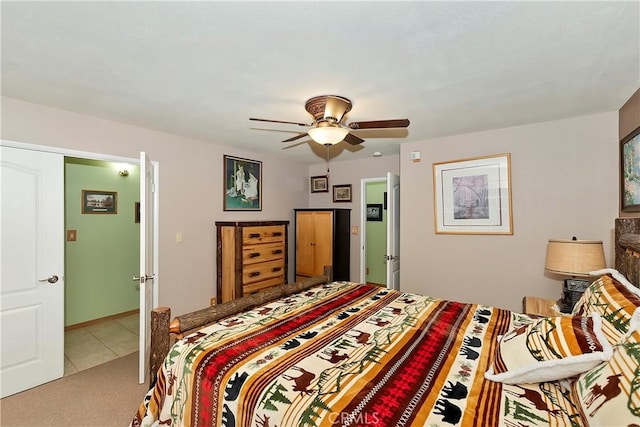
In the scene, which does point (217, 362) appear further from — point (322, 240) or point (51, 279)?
point (322, 240)

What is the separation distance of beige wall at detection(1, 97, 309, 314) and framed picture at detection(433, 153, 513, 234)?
2.61 metres

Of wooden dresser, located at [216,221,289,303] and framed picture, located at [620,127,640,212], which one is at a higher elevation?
framed picture, located at [620,127,640,212]

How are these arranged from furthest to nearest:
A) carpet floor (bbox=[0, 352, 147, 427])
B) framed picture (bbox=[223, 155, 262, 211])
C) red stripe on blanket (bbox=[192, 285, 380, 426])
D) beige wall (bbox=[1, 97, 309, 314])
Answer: framed picture (bbox=[223, 155, 262, 211]) < beige wall (bbox=[1, 97, 309, 314]) < carpet floor (bbox=[0, 352, 147, 427]) < red stripe on blanket (bbox=[192, 285, 380, 426])

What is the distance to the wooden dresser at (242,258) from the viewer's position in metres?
3.73

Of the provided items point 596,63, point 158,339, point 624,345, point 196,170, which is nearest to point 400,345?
point 624,345

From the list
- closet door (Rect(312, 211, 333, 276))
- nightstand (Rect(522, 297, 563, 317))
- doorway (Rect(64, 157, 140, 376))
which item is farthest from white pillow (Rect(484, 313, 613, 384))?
doorway (Rect(64, 157, 140, 376))

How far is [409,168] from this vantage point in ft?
12.3

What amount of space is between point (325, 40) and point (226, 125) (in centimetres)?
184

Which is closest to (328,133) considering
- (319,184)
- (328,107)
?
(328,107)

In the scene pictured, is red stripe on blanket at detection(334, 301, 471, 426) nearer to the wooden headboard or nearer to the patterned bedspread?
the patterned bedspread

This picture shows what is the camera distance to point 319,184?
5285 mm

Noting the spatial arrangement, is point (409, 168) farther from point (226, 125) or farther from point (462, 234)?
point (226, 125)

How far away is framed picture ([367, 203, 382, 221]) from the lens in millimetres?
5766

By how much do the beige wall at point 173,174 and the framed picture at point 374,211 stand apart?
2.41m
